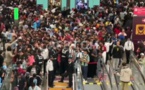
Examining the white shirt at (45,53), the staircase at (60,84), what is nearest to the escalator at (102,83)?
the staircase at (60,84)

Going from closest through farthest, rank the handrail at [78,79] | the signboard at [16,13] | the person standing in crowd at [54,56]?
the handrail at [78,79] → the person standing in crowd at [54,56] → the signboard at [16,13]

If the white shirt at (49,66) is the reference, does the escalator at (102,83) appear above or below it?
below

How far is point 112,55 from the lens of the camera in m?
20.6

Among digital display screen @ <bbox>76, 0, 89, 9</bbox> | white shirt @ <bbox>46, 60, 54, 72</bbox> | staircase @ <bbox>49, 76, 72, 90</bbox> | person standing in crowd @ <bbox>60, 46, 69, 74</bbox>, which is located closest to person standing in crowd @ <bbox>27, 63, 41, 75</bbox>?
white shirt @ <bbox>46, 60, 54, 72</bbox>

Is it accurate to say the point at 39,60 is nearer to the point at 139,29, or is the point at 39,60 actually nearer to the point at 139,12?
the point at 139,29

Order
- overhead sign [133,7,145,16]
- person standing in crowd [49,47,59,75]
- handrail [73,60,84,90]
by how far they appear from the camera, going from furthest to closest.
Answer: overhead sign [133,7,145,16] < person standing in crowd [49,47,59,75] < handrail [73,60,84,90]

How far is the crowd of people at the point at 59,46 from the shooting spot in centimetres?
1862

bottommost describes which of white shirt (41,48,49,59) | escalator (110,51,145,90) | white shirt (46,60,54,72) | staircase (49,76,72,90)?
staircase (49,76,72,90)

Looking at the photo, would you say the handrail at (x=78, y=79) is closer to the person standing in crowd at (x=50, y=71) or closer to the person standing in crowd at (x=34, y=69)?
the person standing in crowd at (x=50, y=71)

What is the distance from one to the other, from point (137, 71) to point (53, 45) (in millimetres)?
4098

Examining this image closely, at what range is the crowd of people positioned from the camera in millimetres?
18625

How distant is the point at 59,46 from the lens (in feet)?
64.5

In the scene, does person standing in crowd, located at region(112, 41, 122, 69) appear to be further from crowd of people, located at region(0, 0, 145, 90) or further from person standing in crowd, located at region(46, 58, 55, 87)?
person standing in crowd, located at region(46, 58, 55, 87)

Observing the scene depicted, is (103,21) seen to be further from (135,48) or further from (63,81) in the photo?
(63,81)
